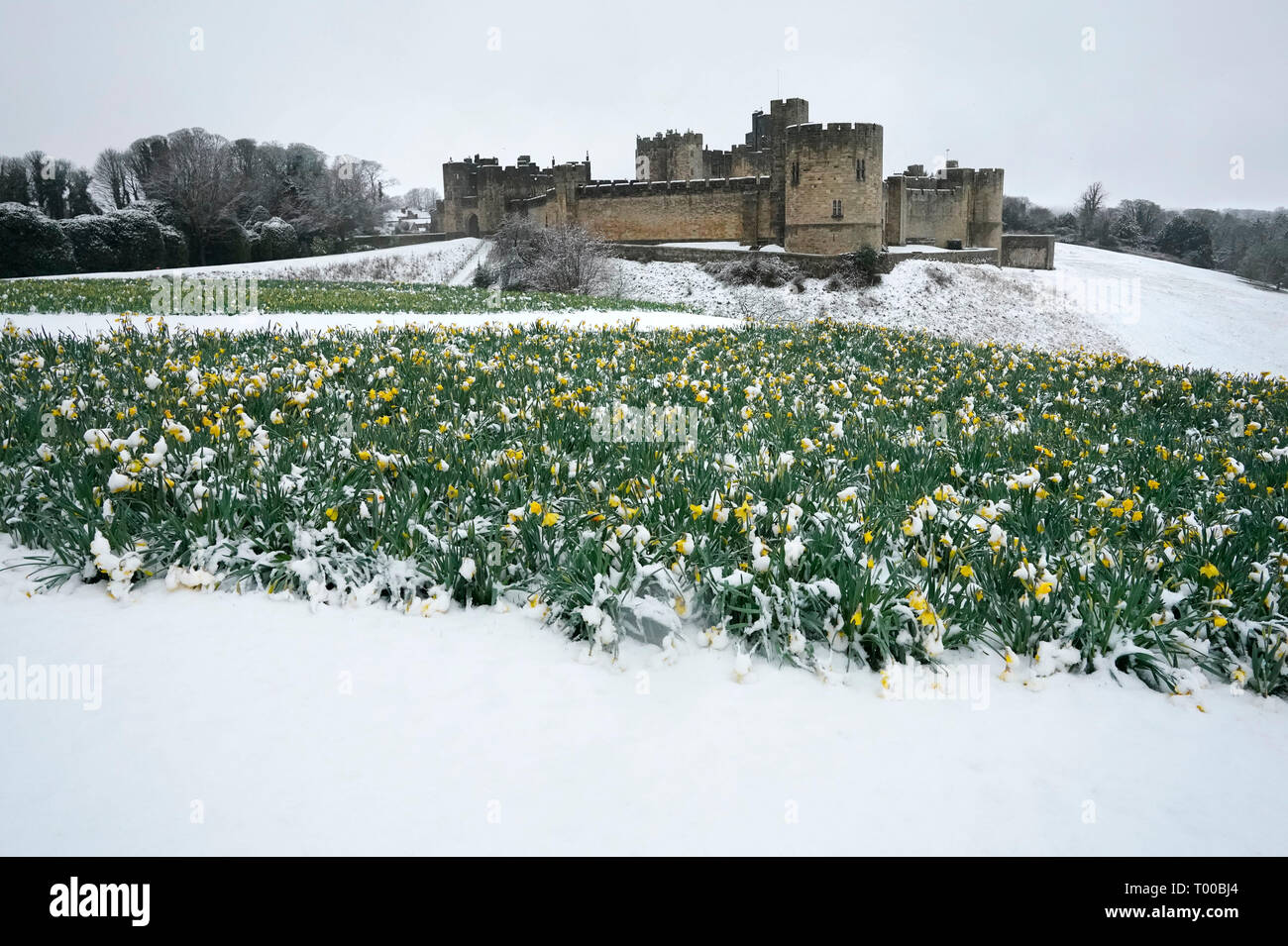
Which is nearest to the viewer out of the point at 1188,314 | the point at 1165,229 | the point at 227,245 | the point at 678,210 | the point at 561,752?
the point at 561,752

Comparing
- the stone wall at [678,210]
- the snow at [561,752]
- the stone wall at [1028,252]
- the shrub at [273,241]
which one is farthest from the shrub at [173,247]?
the stone wall at [1028,252]

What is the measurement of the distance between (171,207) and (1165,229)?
7236cm

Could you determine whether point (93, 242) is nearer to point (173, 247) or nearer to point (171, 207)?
point (173, 247)

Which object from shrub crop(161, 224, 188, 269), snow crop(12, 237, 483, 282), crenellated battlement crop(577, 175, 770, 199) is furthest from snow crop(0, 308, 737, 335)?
crenellated battlement crop(577, 175, 770, 199)

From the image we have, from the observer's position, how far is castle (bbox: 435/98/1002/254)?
39.0m

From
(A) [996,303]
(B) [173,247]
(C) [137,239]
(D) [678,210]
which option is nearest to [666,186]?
(D) [678,210]

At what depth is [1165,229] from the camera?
219 ft

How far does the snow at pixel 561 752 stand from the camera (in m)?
2.15

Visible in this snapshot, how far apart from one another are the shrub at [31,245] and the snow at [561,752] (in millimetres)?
34450

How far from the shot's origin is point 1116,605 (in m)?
3.16

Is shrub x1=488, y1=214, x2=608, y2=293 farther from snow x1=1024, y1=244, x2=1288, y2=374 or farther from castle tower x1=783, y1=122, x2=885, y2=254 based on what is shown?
snow x1=1024, y1=244, x2=1288, y2=374

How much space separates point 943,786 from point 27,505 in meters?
4.41

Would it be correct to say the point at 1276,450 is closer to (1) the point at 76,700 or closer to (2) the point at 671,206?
(1) the point at 76,700

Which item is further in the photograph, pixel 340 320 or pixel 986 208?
pixel 986 208
